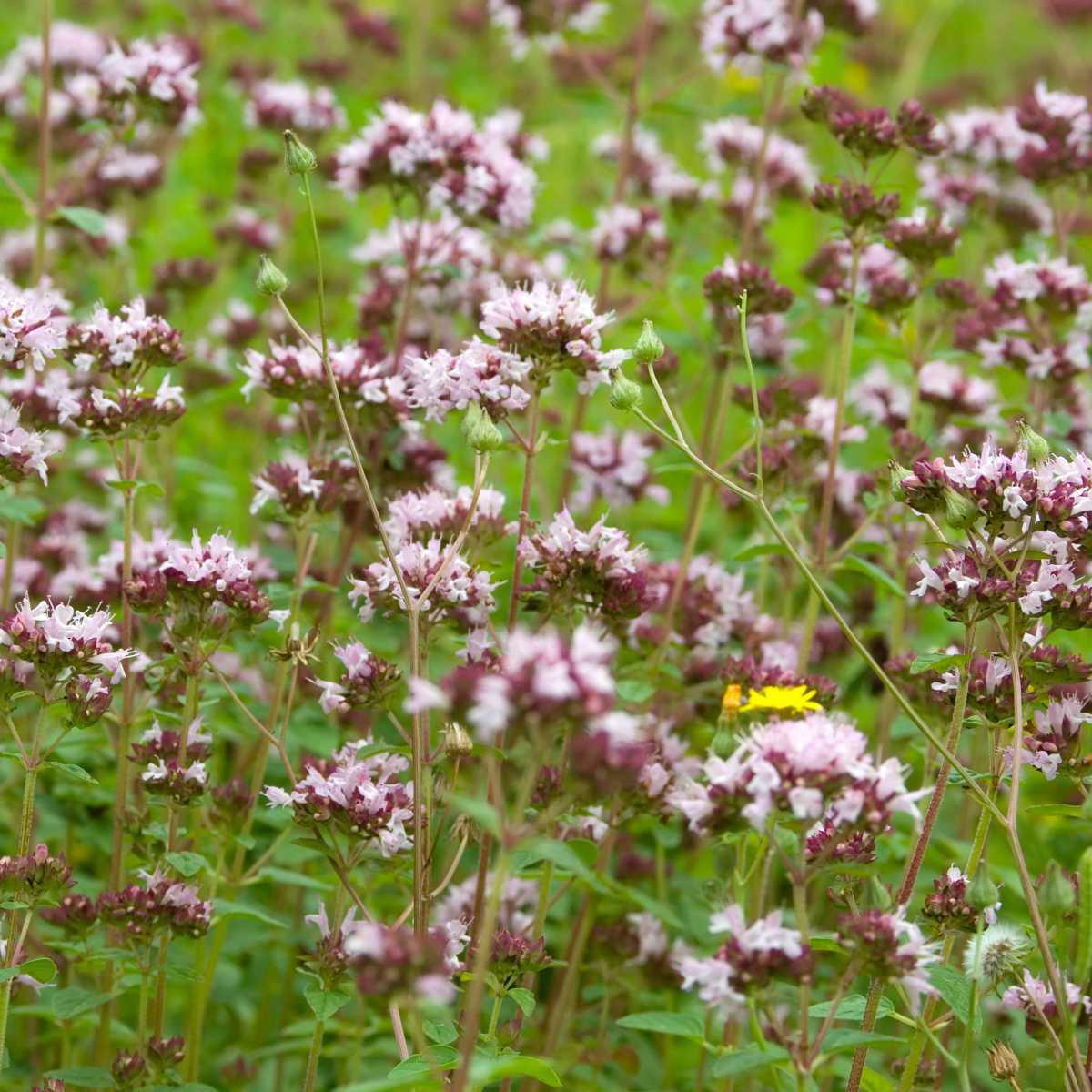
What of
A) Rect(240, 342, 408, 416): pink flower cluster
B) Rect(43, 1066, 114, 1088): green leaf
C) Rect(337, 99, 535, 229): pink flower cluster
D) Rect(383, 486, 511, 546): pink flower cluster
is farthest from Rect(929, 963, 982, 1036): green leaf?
Rect(337, 99, 535, 229): pink flower cluster

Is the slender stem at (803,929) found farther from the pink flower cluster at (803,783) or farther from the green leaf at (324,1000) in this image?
the green leaf at (324,1000)

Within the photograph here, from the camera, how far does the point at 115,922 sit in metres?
3.26

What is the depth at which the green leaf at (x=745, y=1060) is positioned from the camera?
251 centimetres

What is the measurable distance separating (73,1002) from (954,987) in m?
1.90

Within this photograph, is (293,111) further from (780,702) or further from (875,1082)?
(875,1082)

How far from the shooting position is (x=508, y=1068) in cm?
260

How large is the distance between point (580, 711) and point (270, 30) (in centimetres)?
841

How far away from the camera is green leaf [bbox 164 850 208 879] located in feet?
10.6

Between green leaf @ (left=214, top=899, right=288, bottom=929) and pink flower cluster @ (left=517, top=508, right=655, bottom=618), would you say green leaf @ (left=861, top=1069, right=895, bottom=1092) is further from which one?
green leaf @ (left=214, top=899, right=288, bottom=929)

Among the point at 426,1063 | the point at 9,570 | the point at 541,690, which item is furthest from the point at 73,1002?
the point at 541,690

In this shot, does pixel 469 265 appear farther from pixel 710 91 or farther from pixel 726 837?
pixel 710 91

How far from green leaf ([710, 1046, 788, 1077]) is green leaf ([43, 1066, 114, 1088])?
56.8 inches

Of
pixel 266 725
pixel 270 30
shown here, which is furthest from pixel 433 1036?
pixel 270 30

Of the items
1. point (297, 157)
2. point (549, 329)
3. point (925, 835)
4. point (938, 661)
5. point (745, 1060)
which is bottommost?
point (745, 1060)
